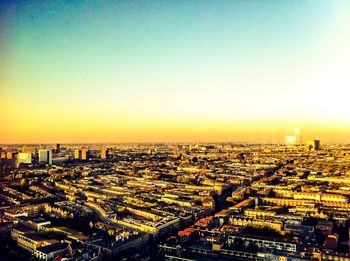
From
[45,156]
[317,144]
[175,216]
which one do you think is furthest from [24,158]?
[317,144]

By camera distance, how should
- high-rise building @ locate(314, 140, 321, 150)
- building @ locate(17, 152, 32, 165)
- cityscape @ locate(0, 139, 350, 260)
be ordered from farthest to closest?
high-rise building @ locate(314, 140, 321, 150)
building @ locate(17, 152, 32, 165)
cityscape @ locate(0, 139, 350, 260)

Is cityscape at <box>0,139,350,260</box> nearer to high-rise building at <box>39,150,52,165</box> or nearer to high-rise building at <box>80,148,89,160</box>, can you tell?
high-rise building at <box>39,150,52,165</box>

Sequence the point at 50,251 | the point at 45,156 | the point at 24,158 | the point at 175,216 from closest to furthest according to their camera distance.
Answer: the point at 50,251 < the point at 175,216 < the point at 24,158 < the point at 45,156

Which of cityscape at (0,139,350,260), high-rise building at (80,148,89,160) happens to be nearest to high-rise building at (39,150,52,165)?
high-rise building at (80,148,89,160)

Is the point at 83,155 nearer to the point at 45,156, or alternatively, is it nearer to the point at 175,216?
the point at 45,156

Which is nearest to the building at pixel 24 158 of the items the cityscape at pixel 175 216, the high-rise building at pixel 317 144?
the cityscape at pixel 175 216

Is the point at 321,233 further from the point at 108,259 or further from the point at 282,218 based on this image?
the point at 108,259

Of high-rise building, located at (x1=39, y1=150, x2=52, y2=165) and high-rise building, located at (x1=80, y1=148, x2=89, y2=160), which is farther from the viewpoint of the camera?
high-rise building, located at (x1=80, y1=148, x2=89, y2=160)

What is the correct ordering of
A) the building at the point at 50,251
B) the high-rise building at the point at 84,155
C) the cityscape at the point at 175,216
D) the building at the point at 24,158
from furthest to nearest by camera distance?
the high-rise building at the point at 84,155, the building at the point at 24,158, the cityscape at the point at 175,216, the building at the point at 50,251

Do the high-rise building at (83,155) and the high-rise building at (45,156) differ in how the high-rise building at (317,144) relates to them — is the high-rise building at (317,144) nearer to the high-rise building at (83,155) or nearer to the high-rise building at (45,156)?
the high-rise building at (83,155)

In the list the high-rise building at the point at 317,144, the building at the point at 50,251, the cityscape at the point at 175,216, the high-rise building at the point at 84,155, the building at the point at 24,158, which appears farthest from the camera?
the high-rise building at the point at 84,155

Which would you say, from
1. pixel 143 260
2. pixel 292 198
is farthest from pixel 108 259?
pixel 292 198
